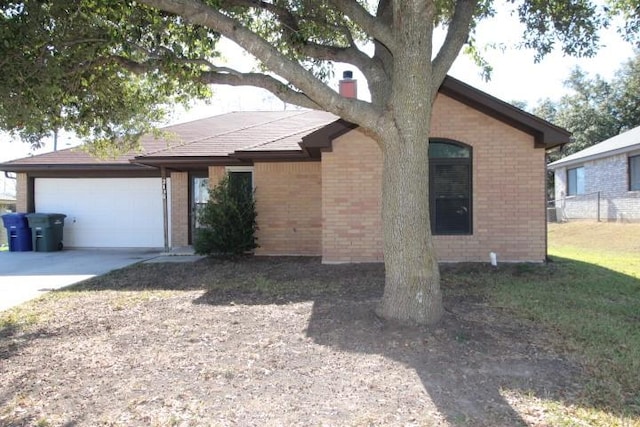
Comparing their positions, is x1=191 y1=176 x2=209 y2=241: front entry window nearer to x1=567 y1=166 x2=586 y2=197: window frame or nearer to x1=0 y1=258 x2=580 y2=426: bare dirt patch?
x1=0 y1=258 x2=580 y2=426: bare dirt patch

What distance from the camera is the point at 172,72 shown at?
19.7ft

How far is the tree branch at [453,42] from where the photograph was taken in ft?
19.1

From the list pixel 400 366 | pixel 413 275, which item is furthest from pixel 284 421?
pixel 413 275

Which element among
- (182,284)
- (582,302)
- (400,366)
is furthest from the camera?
(182,284)

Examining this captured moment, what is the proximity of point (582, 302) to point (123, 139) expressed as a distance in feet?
26.6

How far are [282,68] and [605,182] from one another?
70.6 feet

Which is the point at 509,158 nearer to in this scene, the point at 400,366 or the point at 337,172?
the point at 337,172

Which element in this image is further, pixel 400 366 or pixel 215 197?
pixel 215 197

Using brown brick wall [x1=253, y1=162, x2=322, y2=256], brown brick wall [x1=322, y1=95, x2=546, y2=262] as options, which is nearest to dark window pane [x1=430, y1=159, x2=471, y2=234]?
brown brick wall [x1=322, y1=95, x2=546, y2=262]

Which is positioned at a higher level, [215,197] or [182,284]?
[215,197]

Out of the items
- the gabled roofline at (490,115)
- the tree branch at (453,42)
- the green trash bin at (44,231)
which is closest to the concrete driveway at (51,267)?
the green trash bin at (44,231)

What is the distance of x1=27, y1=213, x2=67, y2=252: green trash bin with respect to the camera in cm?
1465

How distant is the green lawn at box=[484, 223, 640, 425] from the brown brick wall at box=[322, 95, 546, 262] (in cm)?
101

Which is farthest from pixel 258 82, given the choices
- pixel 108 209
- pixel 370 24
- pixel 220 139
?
pixel 108 209
